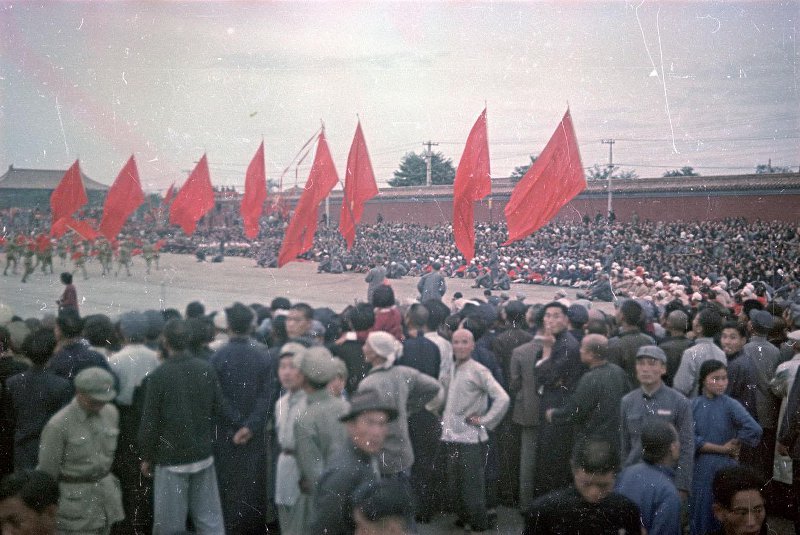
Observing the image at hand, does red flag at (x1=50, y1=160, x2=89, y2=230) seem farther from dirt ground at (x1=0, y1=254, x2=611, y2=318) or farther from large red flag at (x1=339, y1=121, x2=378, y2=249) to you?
large red flag at (x1=339, y1=121, x2=378, y2=249)

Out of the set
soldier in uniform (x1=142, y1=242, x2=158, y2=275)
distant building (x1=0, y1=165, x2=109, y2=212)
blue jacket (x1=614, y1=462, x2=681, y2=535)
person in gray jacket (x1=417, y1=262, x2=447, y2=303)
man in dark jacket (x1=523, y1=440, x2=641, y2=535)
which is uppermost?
distant building (x1=0, y1=165, x2=109, y2=212)

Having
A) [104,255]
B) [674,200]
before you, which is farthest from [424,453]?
[674,200]

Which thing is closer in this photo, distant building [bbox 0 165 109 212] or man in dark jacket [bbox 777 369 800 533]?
man in dark jacket [bbox 777 369 800 533]

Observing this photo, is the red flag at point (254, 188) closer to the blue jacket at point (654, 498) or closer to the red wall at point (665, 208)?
the blue jacket at point (654, 498)

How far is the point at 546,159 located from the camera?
774 centimetres

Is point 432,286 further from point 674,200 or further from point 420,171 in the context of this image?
point 420,171

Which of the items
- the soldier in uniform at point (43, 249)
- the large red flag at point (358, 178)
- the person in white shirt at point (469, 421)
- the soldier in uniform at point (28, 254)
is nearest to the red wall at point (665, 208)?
the large red flag at point (358, 178)

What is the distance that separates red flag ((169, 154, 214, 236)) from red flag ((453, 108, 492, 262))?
4.64 m

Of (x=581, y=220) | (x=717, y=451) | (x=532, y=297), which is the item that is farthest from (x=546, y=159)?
(x=581, y=220)

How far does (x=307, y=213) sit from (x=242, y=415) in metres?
5.13

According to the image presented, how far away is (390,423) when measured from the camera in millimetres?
3555

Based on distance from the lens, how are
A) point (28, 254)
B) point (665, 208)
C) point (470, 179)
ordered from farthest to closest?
point (665, 208) → point (28, 254) → point (470, 179)

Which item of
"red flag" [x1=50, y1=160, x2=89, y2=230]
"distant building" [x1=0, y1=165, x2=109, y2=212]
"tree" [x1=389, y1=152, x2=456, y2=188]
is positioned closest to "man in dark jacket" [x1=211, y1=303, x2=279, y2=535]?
"red flag" [x1=50, y1=160, x2=89, y2=230]

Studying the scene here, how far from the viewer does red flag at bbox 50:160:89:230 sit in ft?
32.5
